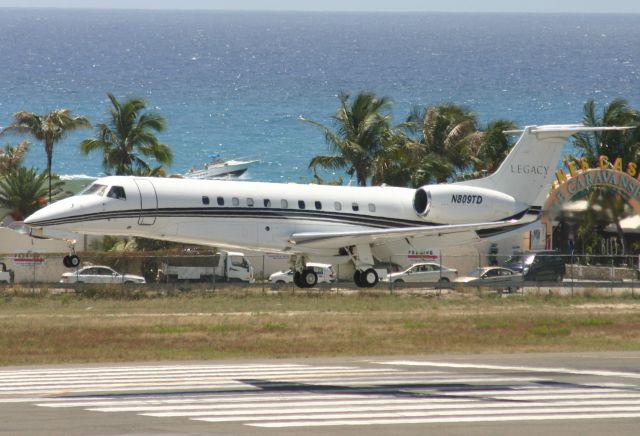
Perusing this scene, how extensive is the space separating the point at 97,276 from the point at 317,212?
10633mm

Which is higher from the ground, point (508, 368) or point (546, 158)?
point (546, 158)

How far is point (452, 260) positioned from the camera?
51.7 meters

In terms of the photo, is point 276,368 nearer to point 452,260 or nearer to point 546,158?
point 546,158

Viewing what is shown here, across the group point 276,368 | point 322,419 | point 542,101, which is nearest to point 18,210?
point 276,368

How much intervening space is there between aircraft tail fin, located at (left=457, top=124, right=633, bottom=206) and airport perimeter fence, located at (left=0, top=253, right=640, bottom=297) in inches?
175

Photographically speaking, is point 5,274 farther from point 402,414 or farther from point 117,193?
point 402,414

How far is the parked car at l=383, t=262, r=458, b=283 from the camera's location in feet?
162

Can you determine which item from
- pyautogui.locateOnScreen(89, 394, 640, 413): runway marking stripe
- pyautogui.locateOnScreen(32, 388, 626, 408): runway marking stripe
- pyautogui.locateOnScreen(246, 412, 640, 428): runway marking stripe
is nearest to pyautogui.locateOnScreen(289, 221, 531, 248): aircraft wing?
pyautogui.locateOnScreen(32, 388, 626, 408): runway marking stripe

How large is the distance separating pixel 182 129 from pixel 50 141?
342 feet

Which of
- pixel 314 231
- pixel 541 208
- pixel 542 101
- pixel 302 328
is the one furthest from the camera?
pixel 542 101

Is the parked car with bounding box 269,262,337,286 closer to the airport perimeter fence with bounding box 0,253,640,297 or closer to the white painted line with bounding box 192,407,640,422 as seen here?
the airport perimeter fence with bounding box 0,253,640,297

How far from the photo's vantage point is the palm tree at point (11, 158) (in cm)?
6041

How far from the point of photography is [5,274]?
46.7 meters

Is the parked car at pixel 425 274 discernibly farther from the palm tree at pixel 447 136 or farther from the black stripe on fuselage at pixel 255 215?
the palm tree at pixel 447 136
